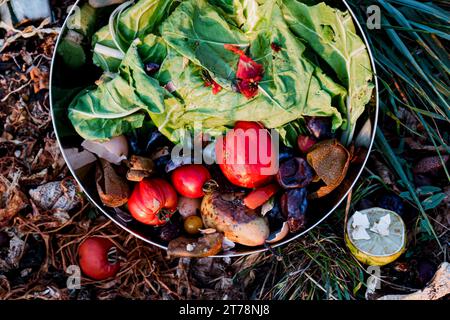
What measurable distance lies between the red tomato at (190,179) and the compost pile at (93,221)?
1.28ft

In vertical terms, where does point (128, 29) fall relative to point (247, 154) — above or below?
above

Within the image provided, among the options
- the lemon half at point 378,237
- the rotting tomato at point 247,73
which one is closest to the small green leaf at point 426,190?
the lemon half at point 378,237

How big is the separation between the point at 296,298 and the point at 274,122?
2.42ft

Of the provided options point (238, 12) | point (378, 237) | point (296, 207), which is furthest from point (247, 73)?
point (378, 237)

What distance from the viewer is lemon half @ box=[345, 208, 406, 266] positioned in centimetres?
198

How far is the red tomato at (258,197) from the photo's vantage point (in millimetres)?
1880

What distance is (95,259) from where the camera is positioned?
6.85 feet

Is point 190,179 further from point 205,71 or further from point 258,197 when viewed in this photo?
point 205,71

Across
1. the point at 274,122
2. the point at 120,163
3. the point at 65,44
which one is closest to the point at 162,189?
the point at 120,163

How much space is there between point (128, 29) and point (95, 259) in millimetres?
886

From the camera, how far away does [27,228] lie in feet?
6.96

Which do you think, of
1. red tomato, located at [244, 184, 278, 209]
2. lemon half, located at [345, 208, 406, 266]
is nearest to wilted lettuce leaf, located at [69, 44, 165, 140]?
red tomato, located at [244, 184, 278, 209]
